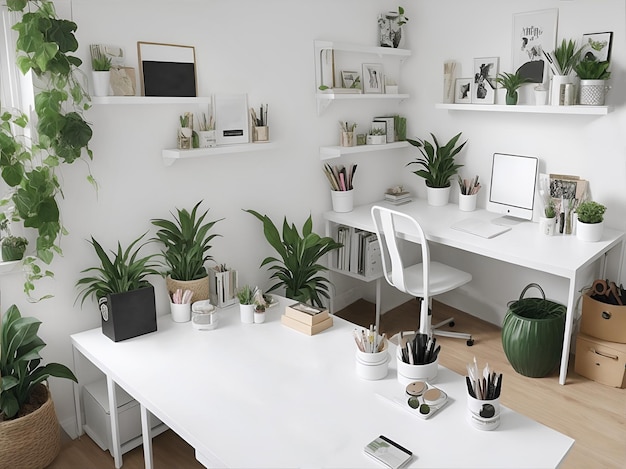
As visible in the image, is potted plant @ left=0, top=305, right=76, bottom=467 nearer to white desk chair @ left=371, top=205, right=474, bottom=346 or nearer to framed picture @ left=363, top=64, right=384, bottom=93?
white desk chair @ left=371, top=205, right=474, bottom=346

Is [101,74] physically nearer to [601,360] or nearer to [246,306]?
[246,306]

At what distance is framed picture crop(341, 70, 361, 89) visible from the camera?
144 inches

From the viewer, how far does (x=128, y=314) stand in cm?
253

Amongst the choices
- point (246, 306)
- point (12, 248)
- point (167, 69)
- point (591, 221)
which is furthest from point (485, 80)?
point (12, 248)

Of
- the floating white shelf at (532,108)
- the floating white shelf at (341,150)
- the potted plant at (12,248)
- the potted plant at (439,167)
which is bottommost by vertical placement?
the potted plant at (12,248)

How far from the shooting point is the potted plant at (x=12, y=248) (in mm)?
2381

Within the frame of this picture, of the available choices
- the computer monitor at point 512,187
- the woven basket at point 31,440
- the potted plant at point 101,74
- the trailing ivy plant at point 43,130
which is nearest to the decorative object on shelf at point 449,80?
the computer monitor at point 512,187

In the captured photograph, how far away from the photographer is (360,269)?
3699 mm

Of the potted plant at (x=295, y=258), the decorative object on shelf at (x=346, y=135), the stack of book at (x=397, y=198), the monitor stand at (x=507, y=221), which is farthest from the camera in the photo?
the stack of book at (x=397, y=198)

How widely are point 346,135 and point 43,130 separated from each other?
1.88 m

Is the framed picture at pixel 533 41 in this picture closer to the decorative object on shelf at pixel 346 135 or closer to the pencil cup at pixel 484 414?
the decorative object on shelf at pixel 346 135

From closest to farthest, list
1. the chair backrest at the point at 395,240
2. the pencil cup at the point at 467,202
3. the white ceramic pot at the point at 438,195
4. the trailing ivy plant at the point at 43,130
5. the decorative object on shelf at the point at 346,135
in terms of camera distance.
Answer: the trailing ivy plant at the point at 43,130, the chair backrest at the point at 395,240, the decorative object on shelf at the point at 346,135, the pencil cup at the point at 467,202, the white ceramic pot at the point at 438,195

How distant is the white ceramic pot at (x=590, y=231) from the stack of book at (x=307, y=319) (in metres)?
1.53

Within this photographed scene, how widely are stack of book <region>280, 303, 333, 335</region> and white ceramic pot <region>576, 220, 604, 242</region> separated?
Result: 1.53m
